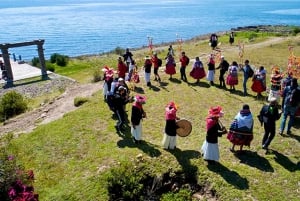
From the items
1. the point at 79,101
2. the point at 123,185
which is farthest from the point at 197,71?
the point at 123,185

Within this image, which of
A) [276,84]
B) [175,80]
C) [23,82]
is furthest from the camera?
[23,82]

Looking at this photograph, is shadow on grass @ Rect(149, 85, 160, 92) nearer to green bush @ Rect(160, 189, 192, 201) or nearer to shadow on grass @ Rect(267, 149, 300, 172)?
shadow on grass @ Rect(267, 149, 300, 172)

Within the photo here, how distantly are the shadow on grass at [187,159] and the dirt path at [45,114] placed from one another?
8.33m

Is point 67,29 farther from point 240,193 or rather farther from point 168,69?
point 240,193

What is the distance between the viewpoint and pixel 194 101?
20203 millimetres

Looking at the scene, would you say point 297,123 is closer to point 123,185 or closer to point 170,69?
point 123,185

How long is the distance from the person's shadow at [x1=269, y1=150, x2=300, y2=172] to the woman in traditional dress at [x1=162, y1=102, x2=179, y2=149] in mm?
3766

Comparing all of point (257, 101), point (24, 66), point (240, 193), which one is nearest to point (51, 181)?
point (240, 193)

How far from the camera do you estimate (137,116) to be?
14.3 metres

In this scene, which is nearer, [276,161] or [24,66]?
[276,161]

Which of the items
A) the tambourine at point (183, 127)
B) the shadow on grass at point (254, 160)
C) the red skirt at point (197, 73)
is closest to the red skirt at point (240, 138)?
the shadow on grass at point (254, 160)

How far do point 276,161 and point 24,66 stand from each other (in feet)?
101

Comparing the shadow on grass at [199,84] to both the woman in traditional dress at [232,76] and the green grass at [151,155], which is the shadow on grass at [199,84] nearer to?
the woman in traditional dress at [232,76]

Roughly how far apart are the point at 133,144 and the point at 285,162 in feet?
18.8
